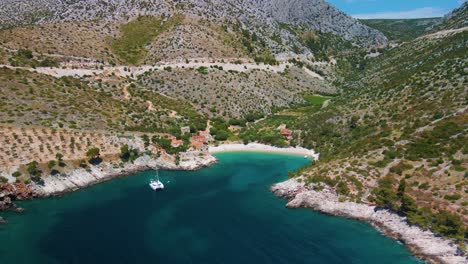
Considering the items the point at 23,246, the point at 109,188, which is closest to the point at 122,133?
the point at 109,188

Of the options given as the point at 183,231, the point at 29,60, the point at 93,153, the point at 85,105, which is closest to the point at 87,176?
the point at 93,153

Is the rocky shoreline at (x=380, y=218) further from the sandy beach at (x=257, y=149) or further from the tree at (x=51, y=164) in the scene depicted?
the tree at (x=51, y=164)

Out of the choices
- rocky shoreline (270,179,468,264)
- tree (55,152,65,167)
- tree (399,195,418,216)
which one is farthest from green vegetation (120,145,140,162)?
tree (399,195,418,216)

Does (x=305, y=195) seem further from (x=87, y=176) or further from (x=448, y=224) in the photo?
(x=87, y=176)

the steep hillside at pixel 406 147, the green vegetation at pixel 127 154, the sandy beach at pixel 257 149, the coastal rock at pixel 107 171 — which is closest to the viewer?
the steep hillside at pixel 406 147

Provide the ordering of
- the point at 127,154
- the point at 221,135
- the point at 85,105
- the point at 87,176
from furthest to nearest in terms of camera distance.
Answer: the point at 221,135
the point at 85,105
the point at 127,154
the point at 87,176

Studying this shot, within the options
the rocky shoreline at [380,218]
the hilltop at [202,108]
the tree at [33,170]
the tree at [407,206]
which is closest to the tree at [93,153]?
the hilltop at [202,108]
